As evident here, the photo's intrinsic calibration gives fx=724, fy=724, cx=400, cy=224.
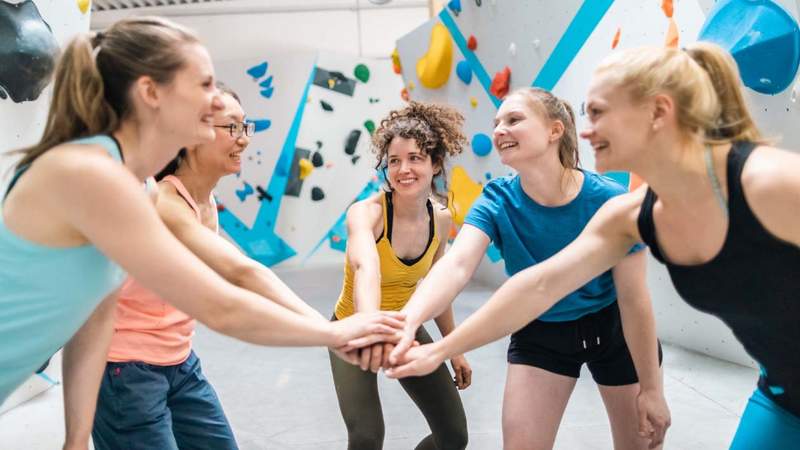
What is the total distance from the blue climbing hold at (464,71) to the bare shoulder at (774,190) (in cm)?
529

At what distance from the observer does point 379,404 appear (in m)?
2.31

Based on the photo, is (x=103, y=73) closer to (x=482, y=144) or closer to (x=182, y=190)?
(x=182, y=190)

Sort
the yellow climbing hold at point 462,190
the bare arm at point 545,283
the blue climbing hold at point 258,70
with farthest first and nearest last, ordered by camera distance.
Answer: the blue climbing hold at point 258,70
the yellow climbing hold at point 462,190
the bare arm at point 545,283

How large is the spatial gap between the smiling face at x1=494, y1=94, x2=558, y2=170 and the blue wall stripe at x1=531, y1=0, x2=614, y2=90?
2.67m

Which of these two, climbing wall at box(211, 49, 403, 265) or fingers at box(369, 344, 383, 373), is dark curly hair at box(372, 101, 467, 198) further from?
climbing wall at box(211, 49, 403, 265)

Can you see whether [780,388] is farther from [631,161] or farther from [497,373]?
[497,373]

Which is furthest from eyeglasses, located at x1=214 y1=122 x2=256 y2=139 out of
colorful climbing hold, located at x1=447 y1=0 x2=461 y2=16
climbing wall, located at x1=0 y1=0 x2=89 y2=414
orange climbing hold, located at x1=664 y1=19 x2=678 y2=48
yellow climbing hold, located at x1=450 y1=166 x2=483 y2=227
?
yellow climbing hold, located at x1=450 y1=166 x2=483 y2=227

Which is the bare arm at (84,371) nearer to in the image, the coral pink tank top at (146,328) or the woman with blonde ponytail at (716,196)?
the coral pink tank top at (146,328)

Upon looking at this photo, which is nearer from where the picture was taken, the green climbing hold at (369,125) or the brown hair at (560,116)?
the brown hair at (560,116)

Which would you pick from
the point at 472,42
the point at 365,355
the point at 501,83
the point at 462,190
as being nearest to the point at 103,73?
the point at 365,355

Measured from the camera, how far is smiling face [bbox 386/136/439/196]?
245 centimetres

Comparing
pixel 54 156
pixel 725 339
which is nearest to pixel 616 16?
pixel 725 339

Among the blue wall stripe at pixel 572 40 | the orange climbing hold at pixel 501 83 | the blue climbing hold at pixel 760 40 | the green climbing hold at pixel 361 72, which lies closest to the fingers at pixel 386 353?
the blue climbing hold at pixel 760 40

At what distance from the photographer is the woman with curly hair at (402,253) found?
2260 millimetres
